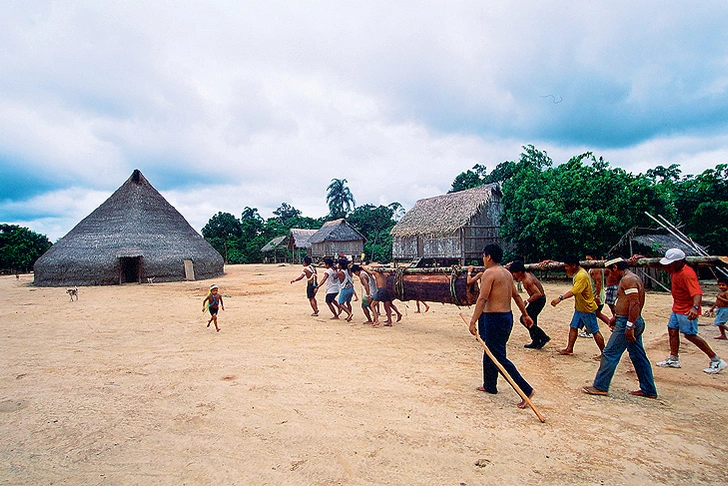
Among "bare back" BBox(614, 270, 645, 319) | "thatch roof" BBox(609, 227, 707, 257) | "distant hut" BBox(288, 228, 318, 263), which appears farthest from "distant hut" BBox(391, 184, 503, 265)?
"distant hut" BBox(288, 228, 318, 263)

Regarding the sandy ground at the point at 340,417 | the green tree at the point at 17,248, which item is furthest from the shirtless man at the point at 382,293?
the green tree at the point at 17,248

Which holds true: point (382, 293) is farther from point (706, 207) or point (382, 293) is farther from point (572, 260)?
point (706, 207)

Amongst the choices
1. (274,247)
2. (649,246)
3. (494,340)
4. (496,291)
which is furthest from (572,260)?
(274,247)

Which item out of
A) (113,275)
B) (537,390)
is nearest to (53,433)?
(537,390)

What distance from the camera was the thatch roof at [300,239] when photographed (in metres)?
44.3

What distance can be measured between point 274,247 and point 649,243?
39523 mm

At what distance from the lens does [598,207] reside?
53.4 ft

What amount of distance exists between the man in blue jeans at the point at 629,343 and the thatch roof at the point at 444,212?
1735 centimetres

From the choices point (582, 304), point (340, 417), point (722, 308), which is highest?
point (582, 304)

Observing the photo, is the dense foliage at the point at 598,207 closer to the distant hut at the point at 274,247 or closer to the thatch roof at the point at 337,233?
the thatch roof at the point at 337,233

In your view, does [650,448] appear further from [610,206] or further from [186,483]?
[610,206]

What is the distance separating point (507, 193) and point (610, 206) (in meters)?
5.72

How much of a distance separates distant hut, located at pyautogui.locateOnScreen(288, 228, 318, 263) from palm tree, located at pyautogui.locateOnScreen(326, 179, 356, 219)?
9719mm

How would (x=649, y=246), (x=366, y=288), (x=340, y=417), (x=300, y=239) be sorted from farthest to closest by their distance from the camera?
(x=300, y=239), (x=649, y=246), (x=366, y=288), (x=340, y=417)
